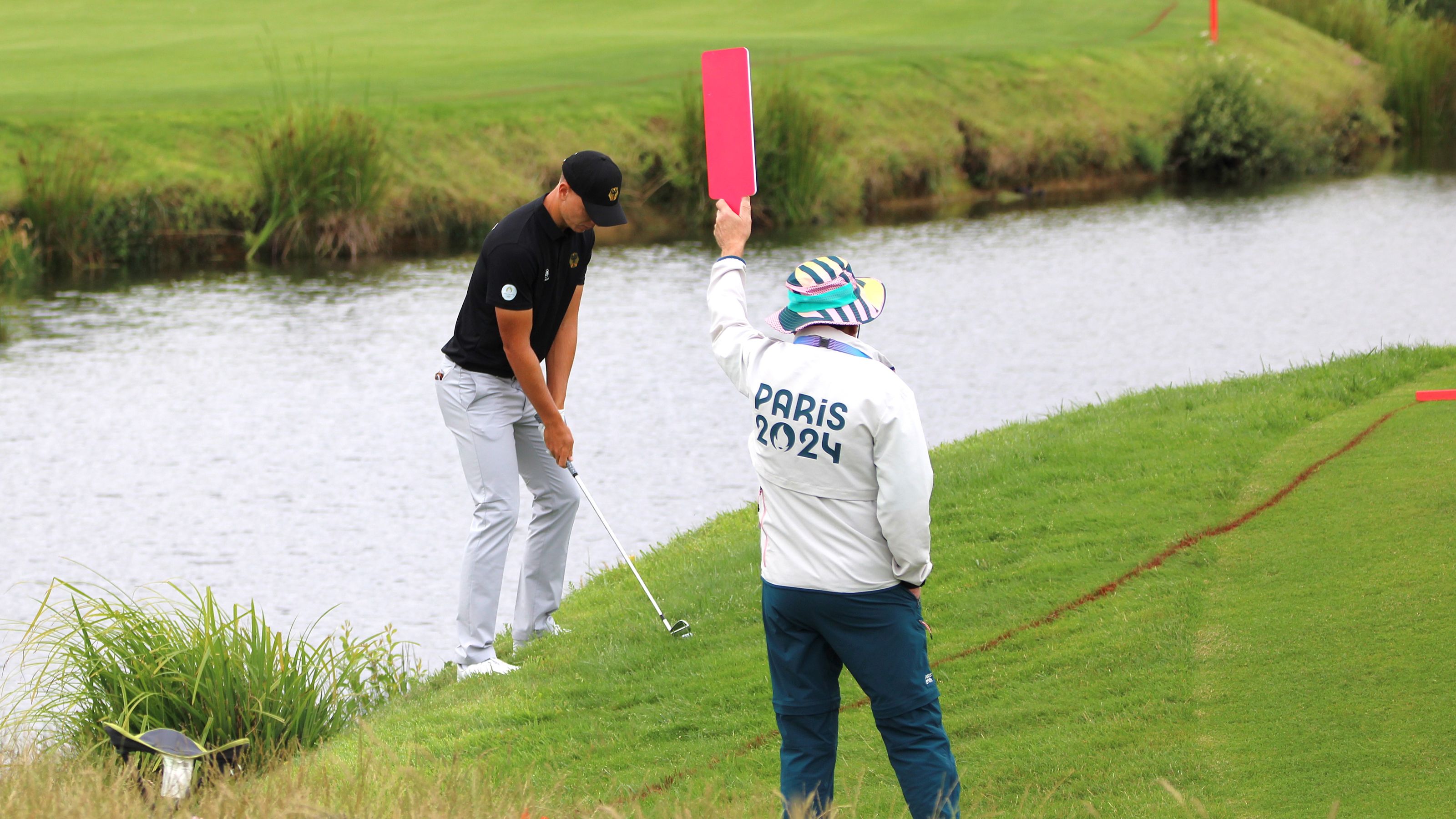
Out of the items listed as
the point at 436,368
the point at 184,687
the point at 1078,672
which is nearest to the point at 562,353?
the point at 184,687

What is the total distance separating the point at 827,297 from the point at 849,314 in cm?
8

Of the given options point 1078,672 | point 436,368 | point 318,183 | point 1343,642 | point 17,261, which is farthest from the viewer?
point 318,183

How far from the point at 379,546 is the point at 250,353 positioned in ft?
22.0

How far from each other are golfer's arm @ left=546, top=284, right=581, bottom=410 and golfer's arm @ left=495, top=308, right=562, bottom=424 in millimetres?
463

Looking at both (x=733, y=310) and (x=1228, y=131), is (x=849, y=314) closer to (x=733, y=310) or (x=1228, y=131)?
(x=733, y=310)

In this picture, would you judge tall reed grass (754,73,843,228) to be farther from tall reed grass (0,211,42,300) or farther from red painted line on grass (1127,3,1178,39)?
red painted line on grass (1127,3,1178,39)

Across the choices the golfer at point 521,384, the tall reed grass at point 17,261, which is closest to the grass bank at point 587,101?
the tall reed grass at point 17,261

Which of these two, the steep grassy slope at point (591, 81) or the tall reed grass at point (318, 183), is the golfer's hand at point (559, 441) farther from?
the steep grassy slope at point (591, 81)

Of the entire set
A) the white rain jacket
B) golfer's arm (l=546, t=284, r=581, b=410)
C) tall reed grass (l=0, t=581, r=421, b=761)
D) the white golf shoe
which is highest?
the white rain jacket

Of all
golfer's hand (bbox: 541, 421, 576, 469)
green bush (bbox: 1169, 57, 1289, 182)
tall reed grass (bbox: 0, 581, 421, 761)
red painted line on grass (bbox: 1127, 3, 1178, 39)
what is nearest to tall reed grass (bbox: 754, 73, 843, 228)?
green bush (bbox: 1169, 57, 1289, 182)

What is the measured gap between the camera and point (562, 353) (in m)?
7.31

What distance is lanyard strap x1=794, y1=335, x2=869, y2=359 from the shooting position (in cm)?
424

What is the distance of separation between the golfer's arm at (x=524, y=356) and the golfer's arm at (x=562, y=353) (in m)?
0.46

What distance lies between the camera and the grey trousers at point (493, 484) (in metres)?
6.94
